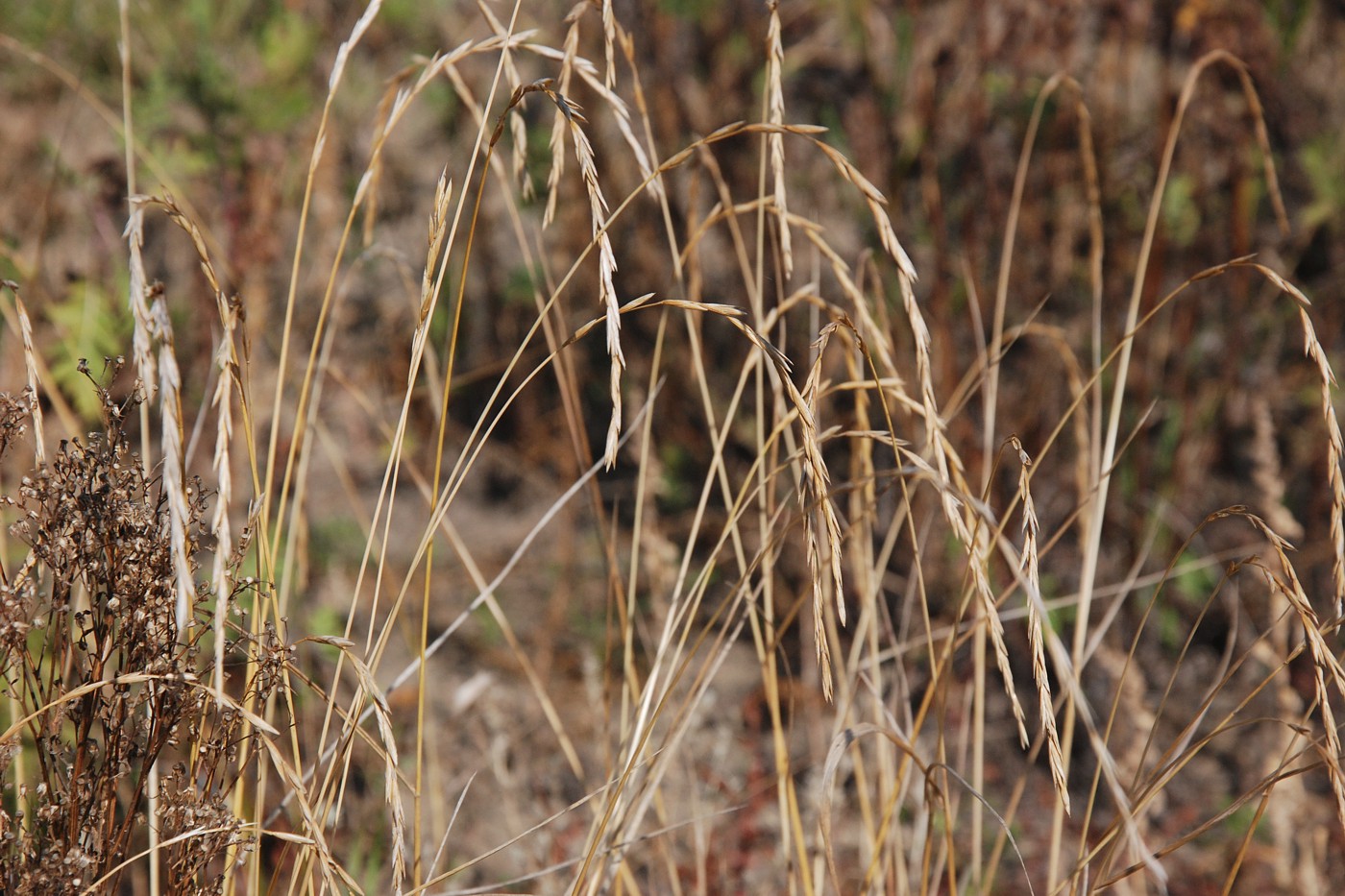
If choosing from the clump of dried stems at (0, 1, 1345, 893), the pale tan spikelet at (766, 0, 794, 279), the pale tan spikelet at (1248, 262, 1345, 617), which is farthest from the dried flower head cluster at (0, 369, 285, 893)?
the pale tan spikelet at (1248, 262, 1345, 617)

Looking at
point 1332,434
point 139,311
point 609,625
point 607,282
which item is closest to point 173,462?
point 139,311

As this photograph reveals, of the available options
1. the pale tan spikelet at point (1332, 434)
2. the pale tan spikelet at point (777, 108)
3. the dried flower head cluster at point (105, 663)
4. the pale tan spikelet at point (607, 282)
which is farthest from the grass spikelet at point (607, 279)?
the pale tan spikelet at point (1332, 434)

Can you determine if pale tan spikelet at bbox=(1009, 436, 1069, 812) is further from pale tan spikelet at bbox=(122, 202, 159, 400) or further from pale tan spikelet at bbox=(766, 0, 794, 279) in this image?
pale tan spikelet at bbox=(122, 202, 159, 400)

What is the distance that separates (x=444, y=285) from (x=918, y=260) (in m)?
1.14

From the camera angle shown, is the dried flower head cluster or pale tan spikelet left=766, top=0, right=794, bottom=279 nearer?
the dried flower head cluster

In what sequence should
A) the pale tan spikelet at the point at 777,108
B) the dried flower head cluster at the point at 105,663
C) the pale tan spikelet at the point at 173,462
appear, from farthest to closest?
the pale tan spikelet at the point at 777,108 → the dried flower head cluster at the point at 105,663 → the pale tan spikelet at the point at 173,462

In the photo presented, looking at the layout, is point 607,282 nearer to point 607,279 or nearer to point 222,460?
point 607,279

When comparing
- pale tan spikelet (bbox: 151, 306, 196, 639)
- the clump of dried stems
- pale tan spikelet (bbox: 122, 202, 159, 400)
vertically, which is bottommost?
the clump of dried stems

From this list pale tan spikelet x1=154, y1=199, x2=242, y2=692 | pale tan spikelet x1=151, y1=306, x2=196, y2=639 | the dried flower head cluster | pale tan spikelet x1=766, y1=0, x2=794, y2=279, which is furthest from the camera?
pale tan spikelet x1=766, y1=0, x2=794, y2=279

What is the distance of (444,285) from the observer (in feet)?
8.00

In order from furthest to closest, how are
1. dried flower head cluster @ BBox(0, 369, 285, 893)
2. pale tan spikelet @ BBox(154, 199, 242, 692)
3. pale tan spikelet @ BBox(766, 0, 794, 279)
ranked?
pale tan spikelet @ BBox(766, 0, 794, 279) → dried flower head cluster @ BBox(0, 369, 285, 893) → pale tan spikelet @ BBox(154, 199, 242, 692)

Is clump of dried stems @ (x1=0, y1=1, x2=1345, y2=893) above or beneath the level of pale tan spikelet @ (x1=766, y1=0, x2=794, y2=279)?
beneath

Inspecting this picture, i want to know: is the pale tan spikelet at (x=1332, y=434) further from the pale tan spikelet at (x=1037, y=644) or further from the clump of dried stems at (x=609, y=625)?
the pale tan spikelet at (x=1037, y=644)

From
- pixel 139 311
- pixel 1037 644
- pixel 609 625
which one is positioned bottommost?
pixel 609 625
